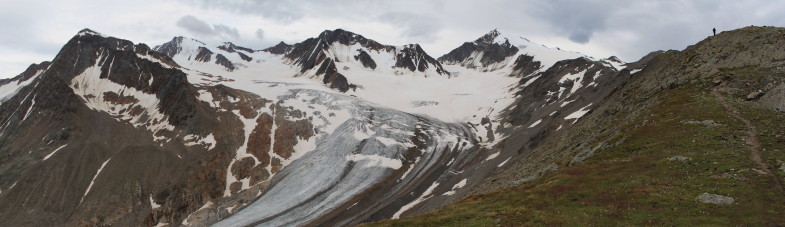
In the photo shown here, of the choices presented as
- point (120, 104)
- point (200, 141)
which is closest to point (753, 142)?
point (200, 141)

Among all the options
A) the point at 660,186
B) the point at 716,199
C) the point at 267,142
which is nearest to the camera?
the point at 716,199

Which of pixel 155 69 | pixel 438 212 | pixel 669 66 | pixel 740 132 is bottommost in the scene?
pixel 438 212

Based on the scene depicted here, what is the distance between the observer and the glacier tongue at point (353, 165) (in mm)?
108812

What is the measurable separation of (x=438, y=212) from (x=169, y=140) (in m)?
121

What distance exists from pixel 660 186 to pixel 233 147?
126385 millimetres

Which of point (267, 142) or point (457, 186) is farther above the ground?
point (267, 142)

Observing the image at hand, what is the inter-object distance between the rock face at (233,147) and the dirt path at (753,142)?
4610 cm

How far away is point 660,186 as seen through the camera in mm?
31531

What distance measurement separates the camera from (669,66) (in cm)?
8438

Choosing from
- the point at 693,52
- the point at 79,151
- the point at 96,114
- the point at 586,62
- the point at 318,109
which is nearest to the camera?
the point at 693,52

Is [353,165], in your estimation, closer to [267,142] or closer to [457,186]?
[267,142]

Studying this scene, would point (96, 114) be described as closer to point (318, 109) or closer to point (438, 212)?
point (318, 109)

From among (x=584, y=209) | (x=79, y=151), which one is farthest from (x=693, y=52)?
(x=79, y=151)

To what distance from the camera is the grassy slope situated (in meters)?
25.8
